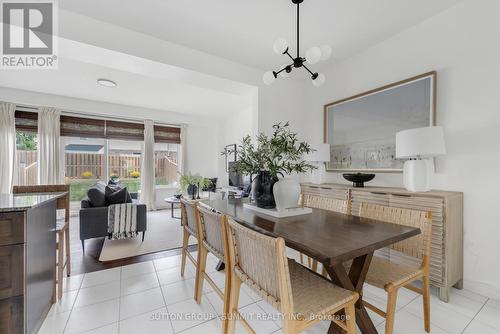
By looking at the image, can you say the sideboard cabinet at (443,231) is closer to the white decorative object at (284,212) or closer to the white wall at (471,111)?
the white wall at (471,111)

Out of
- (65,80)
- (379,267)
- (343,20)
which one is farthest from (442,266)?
(65,80)

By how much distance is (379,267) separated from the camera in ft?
4.79

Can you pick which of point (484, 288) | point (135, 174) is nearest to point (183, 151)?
point (135, 174)

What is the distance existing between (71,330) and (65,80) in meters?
3.87

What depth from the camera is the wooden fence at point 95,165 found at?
434 centimetres

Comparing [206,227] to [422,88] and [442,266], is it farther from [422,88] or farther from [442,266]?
[422,88]

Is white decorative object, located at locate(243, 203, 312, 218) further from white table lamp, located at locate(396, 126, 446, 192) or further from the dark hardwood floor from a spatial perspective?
the dark hardwood floor

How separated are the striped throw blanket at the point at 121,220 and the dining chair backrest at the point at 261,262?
93.0 inches

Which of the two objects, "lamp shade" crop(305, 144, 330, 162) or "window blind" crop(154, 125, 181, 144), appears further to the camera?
"window blind" crop(154, 125, 181, 144)

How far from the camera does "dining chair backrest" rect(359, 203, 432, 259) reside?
1.41m

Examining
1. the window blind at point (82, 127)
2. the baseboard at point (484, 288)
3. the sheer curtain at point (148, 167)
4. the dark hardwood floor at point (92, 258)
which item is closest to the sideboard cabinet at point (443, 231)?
the baseboard at point (484, 288)

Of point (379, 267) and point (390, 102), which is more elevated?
point (390, 102)

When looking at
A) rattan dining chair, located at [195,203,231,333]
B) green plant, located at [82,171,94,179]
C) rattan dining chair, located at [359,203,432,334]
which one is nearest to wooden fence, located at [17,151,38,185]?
green plant, located at [82,171,94,179]

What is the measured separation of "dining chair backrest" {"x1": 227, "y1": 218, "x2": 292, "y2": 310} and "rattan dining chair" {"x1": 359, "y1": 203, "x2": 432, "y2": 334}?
0.71 metres
